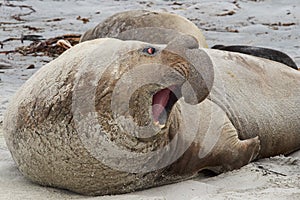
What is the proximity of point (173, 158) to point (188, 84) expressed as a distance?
46 cm

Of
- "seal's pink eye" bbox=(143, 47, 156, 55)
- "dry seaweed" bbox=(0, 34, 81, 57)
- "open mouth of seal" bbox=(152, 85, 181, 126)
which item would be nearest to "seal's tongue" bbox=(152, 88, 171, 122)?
"open mouth of seal" bbox=(152, 85, 181, 126)

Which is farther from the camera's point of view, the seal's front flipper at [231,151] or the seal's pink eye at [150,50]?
the seal's front flipper at [231,151]

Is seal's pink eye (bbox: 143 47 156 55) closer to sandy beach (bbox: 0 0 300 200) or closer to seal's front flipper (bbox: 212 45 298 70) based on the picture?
sandy beach (bbox: 0 0 300 200)

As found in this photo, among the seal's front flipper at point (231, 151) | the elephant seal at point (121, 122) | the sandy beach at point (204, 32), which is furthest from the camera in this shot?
the seal's front flipper at point (231, 151)

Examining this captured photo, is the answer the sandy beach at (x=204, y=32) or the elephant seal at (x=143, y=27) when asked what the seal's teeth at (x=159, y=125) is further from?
the elephant seal at (x=143, y=27)

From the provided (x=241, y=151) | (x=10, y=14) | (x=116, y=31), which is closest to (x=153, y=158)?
(x=241, y=151)

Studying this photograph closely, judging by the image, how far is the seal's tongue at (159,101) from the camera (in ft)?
9.91

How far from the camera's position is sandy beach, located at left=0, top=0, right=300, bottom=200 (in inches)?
126

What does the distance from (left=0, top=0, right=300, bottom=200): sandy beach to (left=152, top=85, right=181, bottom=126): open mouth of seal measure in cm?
38

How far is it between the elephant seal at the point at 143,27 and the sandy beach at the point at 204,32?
0.95m

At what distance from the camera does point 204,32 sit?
27.1ft

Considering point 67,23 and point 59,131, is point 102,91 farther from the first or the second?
point 67,23

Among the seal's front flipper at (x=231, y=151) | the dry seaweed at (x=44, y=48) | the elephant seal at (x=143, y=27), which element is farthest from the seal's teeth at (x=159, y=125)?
the dry seaweed at (x=44, y=48)

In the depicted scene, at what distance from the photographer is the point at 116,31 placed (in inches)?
227
